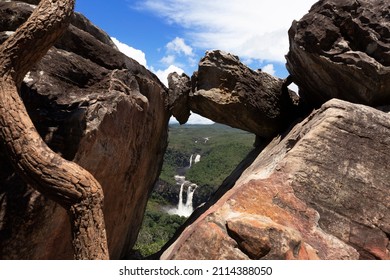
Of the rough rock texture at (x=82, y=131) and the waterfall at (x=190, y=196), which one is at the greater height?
the waterfall at (x=190, y=196)

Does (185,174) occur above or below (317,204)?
above

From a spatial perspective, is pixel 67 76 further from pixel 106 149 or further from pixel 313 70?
pixel 313 70

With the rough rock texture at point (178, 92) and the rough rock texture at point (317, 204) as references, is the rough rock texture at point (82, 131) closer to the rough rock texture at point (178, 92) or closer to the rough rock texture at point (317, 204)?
the rough rock texture at point (178, 92)

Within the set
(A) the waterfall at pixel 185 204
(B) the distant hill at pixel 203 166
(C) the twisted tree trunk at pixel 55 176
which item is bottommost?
(C) the twisted tree trunk at pixel 55 176

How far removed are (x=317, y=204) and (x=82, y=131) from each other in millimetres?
5156

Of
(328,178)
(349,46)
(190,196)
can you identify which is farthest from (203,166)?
(328,178)

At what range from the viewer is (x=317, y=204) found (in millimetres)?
8094

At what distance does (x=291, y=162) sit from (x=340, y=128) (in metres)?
1.48

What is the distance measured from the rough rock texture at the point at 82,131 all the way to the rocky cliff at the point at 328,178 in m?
2.43

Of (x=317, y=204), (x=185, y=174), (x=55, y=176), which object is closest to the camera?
(x=55, y=176)

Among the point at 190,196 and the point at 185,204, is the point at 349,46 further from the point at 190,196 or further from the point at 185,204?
the point at 190,196

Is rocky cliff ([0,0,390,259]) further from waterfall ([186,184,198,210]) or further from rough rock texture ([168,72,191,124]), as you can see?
waterfall ([186,184,198,210])

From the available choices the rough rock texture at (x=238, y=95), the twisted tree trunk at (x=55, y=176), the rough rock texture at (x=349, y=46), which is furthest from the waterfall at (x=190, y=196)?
the twisted tree trunk at (x=55, y=176)

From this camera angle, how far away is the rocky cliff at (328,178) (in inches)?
269
